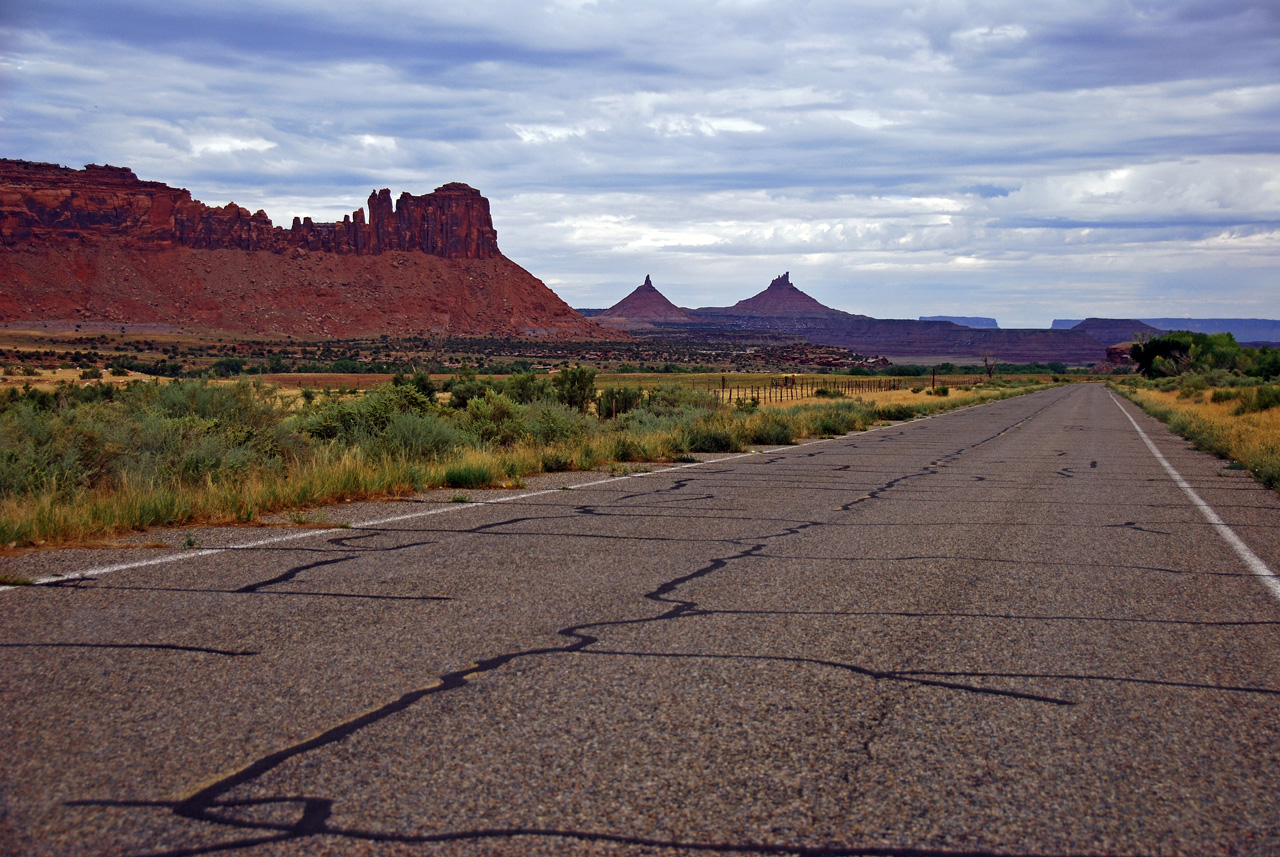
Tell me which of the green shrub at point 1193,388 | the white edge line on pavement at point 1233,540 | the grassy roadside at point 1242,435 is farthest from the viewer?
the green shrub at point 1193,388

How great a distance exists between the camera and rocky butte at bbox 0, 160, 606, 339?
415 feet

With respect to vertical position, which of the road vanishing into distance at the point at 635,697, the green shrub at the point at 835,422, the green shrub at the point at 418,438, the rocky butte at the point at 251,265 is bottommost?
the green shrub at the point at 835,422

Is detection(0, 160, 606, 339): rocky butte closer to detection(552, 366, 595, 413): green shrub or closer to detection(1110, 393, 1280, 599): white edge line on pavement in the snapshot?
detection(552, 366, 595, 413): green shrub

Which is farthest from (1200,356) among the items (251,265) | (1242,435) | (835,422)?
(251,265)

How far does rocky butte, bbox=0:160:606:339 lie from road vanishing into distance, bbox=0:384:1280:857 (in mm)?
129430

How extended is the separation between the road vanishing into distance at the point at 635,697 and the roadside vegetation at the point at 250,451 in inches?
41.8

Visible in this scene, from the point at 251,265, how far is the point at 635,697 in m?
153

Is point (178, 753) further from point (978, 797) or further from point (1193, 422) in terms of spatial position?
point (1193, 422)

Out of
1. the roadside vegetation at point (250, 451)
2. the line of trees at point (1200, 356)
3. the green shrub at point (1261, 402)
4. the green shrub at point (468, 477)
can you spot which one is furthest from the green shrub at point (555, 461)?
the line of trees at point (1200, 356)

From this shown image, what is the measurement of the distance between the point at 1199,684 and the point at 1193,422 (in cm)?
2901

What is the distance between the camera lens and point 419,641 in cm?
512

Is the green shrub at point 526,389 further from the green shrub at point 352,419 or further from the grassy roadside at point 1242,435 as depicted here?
the grassy roadside at point 1242,435

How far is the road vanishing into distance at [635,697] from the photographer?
126 inches

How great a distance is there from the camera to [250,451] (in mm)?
11508
